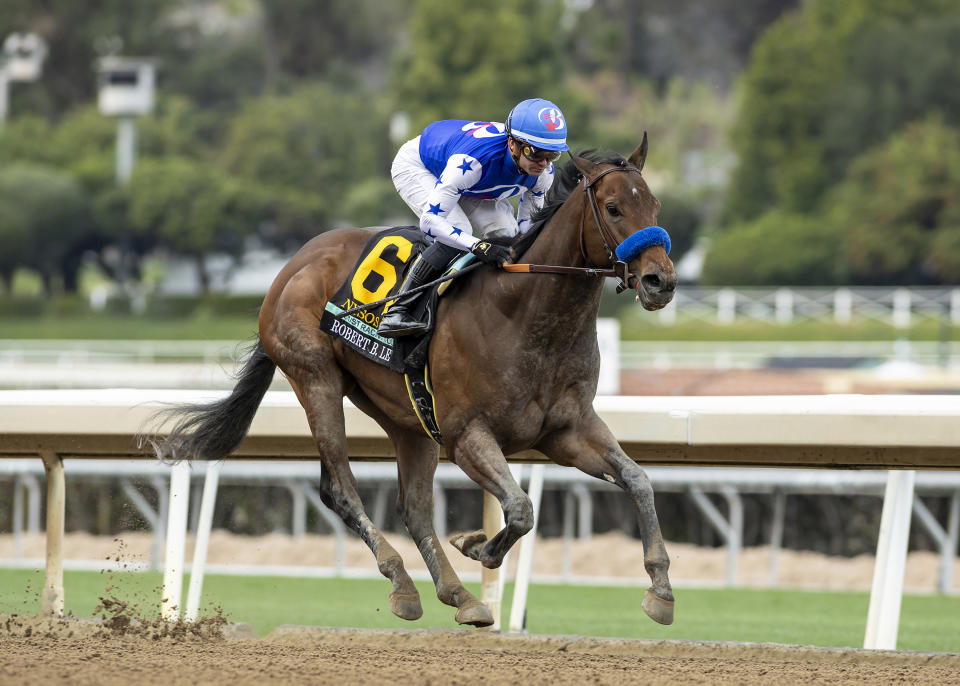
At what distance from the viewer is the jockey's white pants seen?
17.2 feet

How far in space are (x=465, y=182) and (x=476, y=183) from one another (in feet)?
0.25

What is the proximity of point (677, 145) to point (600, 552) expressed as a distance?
51.2 m

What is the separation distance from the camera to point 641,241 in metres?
4.43

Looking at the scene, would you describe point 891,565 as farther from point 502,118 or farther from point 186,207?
point 186,207

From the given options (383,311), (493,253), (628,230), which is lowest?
(383,311)

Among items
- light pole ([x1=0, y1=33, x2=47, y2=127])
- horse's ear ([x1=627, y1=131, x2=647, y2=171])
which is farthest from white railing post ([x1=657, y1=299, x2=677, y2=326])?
light pole ([x1=0, y1=33, x2=47, y2=127])

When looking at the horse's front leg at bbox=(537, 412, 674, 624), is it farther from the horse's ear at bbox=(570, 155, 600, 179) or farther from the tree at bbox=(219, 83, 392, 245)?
the tree at bbox=(219, 83, 392, 245)

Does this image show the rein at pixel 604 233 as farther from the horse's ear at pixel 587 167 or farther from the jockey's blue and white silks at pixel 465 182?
the jockey's blue and white silks at pixel 465 182

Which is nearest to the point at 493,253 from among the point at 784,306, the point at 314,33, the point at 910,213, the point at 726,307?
the point at 784,306

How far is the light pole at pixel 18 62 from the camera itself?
57.0m

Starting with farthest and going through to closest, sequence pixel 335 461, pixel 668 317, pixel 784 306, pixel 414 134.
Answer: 1. pixel 414 134
2. pixel 668 317
3. pixel 784 306
4. pixel 335 461

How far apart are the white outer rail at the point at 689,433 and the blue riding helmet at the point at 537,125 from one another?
1.05 meters

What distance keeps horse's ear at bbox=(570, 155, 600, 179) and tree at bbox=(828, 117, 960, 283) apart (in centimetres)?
3257

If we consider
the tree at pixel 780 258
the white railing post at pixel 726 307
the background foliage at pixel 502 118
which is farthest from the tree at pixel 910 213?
the white railing post at pixel 726 307
